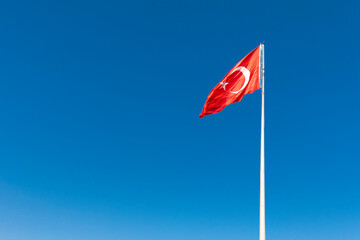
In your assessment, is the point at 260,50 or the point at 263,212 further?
the point at 260,50

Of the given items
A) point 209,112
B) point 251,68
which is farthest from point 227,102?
point 251,68

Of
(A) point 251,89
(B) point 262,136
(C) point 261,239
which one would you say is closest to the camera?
(C) point 261,239

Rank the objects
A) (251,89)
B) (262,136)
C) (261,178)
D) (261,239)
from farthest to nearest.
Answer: (251,89), (262,136), (261,178), (261,239)

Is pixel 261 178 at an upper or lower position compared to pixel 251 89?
lower

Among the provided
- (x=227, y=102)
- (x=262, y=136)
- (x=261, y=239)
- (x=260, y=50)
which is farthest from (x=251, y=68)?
(x=261, y=239)

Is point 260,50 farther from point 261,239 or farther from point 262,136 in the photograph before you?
point 261,239

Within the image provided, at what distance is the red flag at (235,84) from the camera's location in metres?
21.9

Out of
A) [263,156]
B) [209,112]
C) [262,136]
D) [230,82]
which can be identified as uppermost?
[230,82]

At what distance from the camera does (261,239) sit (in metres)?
16.7

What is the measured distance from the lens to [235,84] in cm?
2234

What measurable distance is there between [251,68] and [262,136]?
17.7 ft

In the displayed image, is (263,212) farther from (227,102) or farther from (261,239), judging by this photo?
(227,102)

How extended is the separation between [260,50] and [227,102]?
4.34 metres

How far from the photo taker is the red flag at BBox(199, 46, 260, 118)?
21875mm
